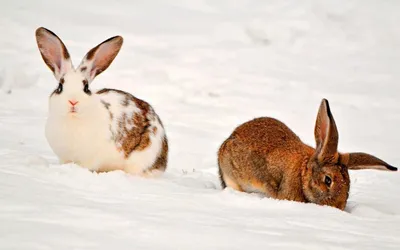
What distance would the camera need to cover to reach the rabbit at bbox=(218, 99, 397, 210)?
4988 millimetres

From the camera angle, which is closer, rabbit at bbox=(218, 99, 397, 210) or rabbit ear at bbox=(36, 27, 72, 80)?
rabbit at bbox=(218, 99, 397, 210)

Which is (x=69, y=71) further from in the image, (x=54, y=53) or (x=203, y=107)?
(x=203, y=107)

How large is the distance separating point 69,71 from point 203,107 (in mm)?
4684

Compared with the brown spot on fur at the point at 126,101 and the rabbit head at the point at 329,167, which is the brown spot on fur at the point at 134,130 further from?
the rabbit head at the point at 329,167

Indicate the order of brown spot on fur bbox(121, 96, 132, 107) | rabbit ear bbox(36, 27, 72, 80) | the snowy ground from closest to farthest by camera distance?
the snowy ground, rabbit ear bbox(36, 27, 72, 80), brown spot on fur bbox(121, 96, 132, 107)

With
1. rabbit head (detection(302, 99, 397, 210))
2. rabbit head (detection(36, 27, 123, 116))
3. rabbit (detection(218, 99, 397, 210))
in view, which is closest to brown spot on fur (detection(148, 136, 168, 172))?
rabbit (detection(218, 99, 397, 210))

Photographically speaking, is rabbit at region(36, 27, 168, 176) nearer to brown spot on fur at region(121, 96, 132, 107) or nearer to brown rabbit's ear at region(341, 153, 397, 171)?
brown spot on fur at region(121, 96, 132, 107)

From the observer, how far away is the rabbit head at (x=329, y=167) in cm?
496

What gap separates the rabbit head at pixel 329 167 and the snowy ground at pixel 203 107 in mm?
222

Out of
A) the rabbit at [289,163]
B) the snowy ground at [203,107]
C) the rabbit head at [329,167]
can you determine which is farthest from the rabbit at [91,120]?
the rabbit head at [329,167]

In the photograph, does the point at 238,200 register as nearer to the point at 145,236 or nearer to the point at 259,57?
the point at 145,236

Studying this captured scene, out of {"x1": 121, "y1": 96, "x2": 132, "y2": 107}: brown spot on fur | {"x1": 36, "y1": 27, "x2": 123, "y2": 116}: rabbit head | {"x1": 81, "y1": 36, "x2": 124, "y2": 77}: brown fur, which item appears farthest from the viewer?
{"x1": 121, "y1": 96, "x2": 132, "y2": 107}: brown spot on fur

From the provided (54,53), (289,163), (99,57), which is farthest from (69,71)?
(289,163)

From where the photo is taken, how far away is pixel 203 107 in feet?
32.8
